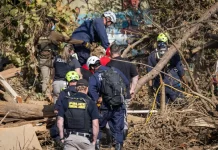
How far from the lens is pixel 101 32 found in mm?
9688

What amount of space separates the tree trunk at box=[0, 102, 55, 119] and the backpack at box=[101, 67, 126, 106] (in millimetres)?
1761

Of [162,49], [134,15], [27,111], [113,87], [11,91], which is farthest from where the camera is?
[134,15]

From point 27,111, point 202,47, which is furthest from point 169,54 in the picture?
point 27,111

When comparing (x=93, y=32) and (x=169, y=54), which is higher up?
(x=93, y=32)

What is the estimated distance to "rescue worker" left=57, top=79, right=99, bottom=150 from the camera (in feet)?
23.4

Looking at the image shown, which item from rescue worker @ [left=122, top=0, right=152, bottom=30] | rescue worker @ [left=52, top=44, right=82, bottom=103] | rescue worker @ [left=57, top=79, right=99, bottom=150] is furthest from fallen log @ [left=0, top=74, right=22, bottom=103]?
rescue worker @ [left=122, top=0, right=152, bottom=30]

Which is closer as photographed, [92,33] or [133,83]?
[133,83]

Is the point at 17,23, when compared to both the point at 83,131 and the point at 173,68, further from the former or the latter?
the point at 83,131

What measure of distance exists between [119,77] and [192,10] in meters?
4.94

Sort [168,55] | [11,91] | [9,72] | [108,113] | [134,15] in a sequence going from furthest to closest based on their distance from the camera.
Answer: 1. [134,15]
2. [9,72]
3. [11,91]
4. [168,55]
5. [108,113]

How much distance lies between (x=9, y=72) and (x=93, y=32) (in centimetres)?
293

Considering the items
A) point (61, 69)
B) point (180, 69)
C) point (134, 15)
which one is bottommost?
point (180, 69)

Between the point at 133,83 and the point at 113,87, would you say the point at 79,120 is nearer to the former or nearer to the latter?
the point at 113,87

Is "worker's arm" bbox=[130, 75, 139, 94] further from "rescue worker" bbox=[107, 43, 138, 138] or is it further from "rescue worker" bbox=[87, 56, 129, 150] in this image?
"rescue worker" bbox=[87, 56, 129, 150]
